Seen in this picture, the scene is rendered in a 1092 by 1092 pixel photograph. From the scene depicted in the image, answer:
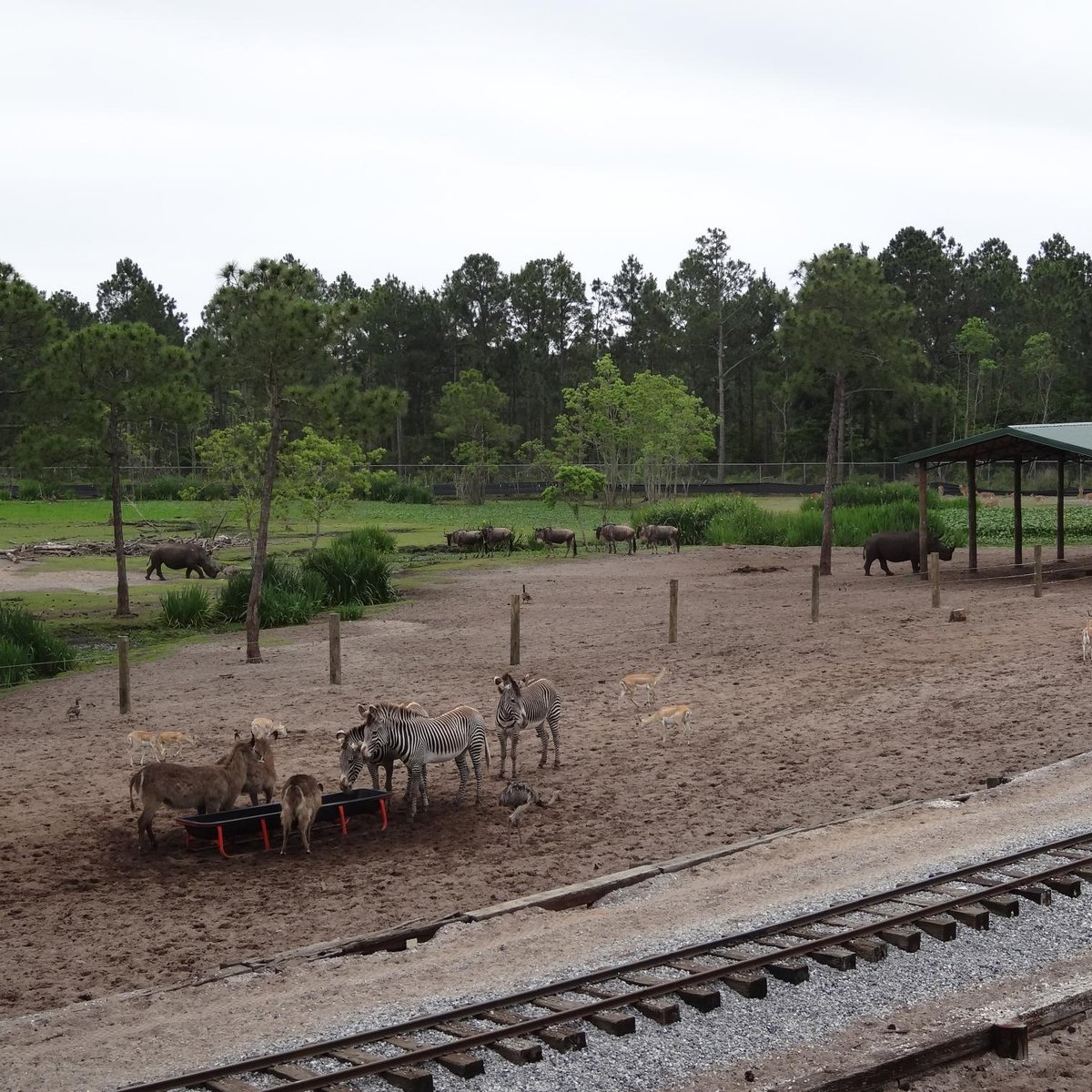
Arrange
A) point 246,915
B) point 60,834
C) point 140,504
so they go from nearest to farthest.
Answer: point 246,915, point 60,834, point 140,504

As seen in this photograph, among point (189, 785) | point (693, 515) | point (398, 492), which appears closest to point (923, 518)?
point (693, 515)

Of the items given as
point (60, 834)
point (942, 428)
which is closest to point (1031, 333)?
point (942, 428)

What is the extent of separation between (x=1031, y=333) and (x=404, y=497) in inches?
1763

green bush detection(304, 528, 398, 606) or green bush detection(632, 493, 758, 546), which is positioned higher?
green bush detection(632, 493, 758, 546)

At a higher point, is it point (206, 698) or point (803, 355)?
point (803, 355)

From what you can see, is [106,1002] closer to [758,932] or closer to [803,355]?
[758,932]

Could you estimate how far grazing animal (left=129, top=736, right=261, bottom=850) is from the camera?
13688 millimetres

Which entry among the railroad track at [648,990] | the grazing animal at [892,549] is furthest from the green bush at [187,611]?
the railroad track at [648,990]

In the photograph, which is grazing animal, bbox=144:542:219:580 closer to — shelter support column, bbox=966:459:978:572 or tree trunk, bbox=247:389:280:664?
tree trunk, bbox=247:389:280:664

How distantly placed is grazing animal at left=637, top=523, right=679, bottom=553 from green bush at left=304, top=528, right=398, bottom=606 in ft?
54.0

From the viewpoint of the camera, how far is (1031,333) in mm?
96000

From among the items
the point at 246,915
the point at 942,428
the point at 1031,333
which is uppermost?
the point at 1031,333

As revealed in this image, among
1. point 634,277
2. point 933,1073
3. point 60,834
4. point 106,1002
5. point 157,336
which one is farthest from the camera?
point 634,277

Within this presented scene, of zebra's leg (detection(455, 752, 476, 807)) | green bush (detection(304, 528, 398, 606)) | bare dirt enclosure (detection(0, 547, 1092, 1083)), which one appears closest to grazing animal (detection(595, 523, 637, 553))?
green bush (detection(304, 528, 398, 606))
